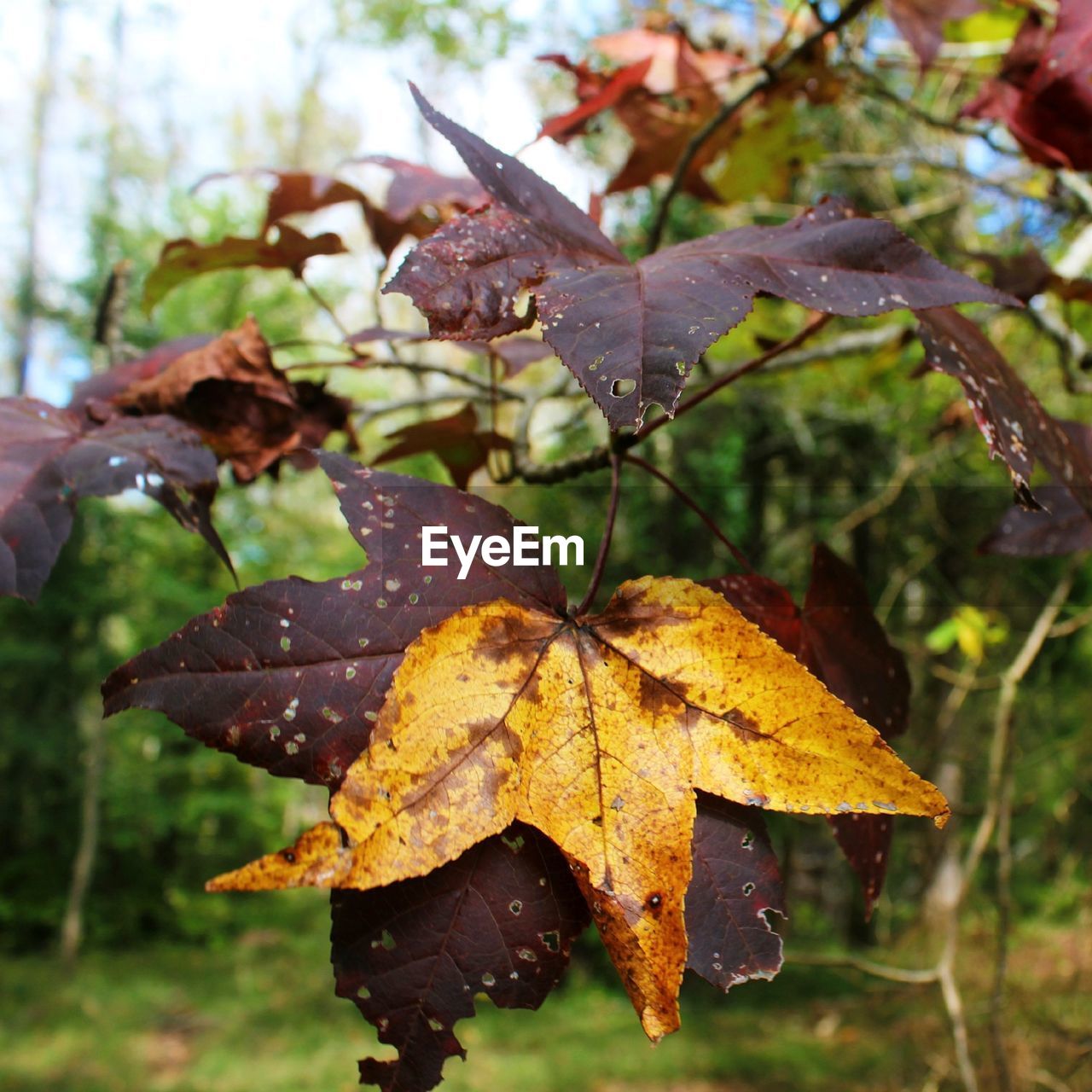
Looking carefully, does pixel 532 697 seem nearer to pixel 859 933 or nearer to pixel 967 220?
pixel 967 220

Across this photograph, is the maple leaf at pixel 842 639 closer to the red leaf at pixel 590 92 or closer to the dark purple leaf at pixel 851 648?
the dark purple leaf at pixel 851 648

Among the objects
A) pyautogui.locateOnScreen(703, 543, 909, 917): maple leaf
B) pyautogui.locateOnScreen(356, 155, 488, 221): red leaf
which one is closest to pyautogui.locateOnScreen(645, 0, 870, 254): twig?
pyautogui.locateOnScreen(356, 155, 488, 221): red leaf

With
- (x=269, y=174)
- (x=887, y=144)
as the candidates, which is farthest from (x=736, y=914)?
(x=887, y=144)

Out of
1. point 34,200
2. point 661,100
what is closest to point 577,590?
point 661,100

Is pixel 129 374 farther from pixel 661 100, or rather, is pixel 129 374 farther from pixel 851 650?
pixel 661 100

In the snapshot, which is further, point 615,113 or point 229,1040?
point 229,1040

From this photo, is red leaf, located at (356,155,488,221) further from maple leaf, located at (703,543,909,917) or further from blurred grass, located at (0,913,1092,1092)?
blurred grass, located at (0,913,1092,1092)
